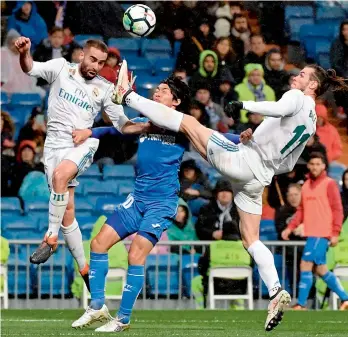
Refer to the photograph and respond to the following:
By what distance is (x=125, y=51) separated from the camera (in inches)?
779

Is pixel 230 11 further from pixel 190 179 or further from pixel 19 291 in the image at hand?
pixel 19 291

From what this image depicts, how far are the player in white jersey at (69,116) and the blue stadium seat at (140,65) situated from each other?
681 centimetres

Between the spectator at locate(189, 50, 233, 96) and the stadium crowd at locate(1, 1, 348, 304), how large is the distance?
0.02 metres

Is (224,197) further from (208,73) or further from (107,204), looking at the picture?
(208,73)

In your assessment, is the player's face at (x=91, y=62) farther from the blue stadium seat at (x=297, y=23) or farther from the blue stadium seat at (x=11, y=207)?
the blue stadium seat at (x=297, y=23)

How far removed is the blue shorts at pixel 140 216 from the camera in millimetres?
11633

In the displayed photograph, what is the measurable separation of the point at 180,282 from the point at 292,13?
501 cm

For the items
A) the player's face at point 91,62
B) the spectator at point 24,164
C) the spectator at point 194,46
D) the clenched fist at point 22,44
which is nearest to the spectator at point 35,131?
the spectator at point 24,164

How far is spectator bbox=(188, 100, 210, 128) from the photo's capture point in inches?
741

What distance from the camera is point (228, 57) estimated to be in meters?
19.4

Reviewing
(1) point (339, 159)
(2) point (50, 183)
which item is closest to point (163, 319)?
(2) point (50, 183)

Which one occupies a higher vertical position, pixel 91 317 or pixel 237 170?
pixel 237 170

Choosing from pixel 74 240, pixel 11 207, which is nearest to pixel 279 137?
pixel 74 240

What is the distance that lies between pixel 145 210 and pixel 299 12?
895 centimetres
